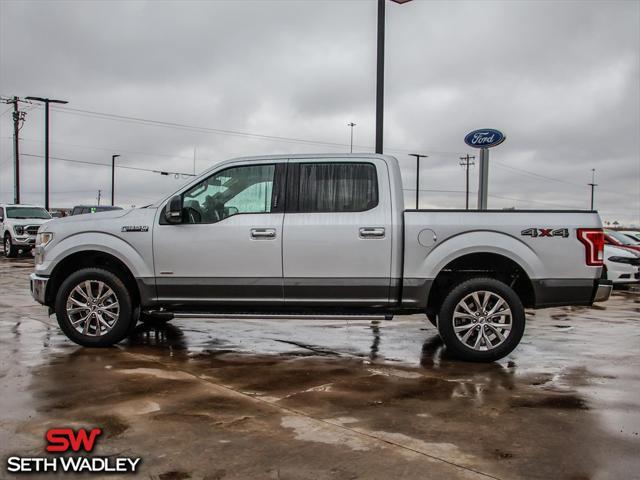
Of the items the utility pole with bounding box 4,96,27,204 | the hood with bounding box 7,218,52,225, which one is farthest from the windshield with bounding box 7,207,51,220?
the utility pole with bounding box 4,96,27,204

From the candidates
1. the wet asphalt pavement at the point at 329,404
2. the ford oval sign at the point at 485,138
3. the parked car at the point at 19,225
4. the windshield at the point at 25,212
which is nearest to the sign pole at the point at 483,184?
the ford oval sign at the point at 485,138

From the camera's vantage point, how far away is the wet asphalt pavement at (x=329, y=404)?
3613 millimetres

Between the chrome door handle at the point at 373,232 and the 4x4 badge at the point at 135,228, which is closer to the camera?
the chrome door handle at the point at 373,232

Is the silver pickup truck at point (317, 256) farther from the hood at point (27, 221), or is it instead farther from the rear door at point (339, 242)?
the hood at point (27, 221)

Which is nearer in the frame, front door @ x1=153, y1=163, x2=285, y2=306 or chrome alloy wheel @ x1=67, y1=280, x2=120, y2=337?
front door @ x1=153, y1=163, x2=285, y2=306

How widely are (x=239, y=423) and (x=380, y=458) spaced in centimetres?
111

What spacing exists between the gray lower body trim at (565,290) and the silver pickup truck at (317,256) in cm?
1

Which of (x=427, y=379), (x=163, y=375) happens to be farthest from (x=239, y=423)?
(x=427, y=379)

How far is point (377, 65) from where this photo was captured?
426 inches

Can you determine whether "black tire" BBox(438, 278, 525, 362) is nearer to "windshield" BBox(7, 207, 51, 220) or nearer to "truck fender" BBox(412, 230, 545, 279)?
"truck fender" BBox(412, 230, 545, 279)

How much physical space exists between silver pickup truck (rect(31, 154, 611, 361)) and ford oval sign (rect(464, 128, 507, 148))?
5.09 meters

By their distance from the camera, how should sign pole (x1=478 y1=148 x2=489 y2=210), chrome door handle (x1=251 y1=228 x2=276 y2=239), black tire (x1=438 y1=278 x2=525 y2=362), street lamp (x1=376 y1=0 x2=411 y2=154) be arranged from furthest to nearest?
street lamp (x1=376 y1=0 x2=411 y2=154) < sign pole (x1=478 y1=148 x2=489 y2=210) < chrome door handle (x1=251 y1=228 x2=276 y2=239) < black tire (x1=438 y1=278 x2=525 y2=362)

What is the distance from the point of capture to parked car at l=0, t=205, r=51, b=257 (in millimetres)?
22406

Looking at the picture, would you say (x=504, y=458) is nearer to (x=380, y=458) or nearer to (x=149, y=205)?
(x=380, y=458)
